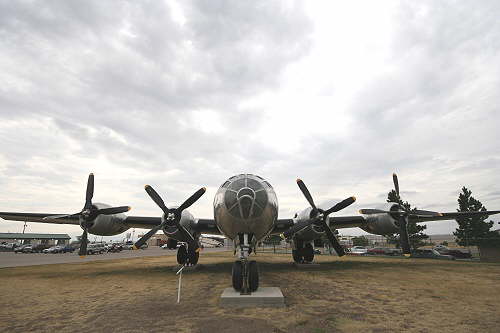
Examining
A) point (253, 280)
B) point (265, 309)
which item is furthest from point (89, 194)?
point (265, 309)

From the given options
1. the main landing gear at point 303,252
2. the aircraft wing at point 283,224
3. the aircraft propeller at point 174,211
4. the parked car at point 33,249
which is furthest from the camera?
the parked car at point 33,249

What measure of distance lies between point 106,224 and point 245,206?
10957mm

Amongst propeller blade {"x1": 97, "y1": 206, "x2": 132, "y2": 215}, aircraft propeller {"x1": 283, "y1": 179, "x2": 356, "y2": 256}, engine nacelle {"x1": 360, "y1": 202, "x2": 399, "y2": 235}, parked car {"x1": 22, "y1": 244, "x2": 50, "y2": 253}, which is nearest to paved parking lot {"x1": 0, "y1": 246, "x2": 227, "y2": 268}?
parked car {"x1": 22, "y1": 244, "x2": 50, "y2": 253}

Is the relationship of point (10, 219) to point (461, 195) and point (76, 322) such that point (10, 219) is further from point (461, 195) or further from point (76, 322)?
point (461, 195)

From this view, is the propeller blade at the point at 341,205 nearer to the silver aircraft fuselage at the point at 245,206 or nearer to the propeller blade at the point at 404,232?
the silver aircraft fuselage at the point at 245,206

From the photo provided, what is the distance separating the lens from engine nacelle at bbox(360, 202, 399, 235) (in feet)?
54.3

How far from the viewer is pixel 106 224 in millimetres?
15484

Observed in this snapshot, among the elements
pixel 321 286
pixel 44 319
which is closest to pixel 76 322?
pixel 44 319

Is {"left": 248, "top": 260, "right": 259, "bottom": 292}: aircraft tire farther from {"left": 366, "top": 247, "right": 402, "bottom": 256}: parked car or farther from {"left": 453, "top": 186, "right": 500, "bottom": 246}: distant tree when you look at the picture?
{"left": 453, "top": 186, "right": 500, "bottom": 246}: distant tree

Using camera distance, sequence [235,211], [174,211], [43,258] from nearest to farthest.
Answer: [235,211] < [174,211] < [43,258]

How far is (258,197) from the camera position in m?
9.25

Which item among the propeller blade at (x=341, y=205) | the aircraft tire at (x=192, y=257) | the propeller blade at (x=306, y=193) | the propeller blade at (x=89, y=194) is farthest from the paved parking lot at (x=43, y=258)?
the propeller blade at (x=341, y=205)

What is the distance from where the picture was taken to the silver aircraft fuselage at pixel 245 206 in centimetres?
911

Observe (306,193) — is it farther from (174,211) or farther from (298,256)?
(174,211)
